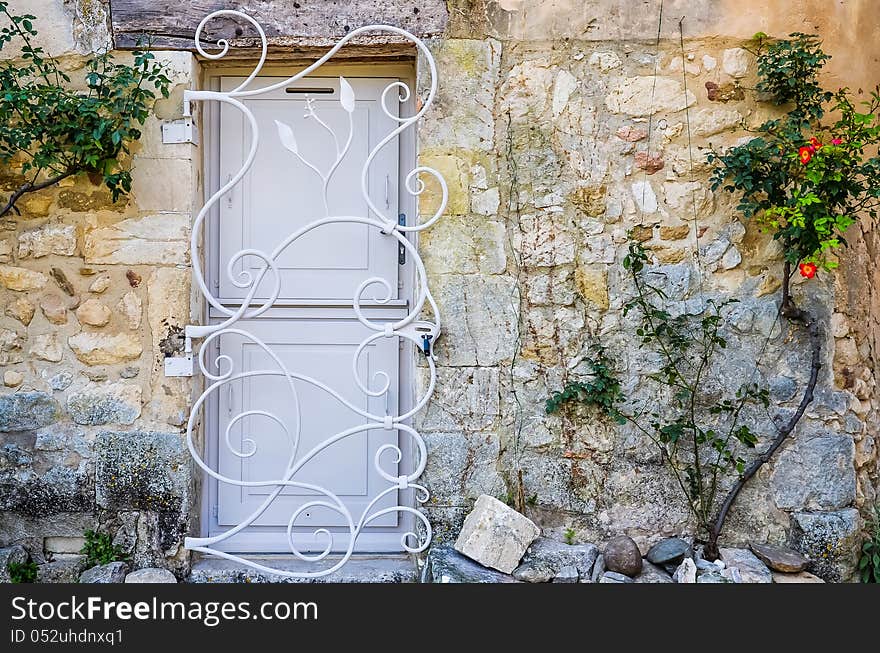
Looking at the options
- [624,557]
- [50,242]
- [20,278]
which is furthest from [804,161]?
[20,278]

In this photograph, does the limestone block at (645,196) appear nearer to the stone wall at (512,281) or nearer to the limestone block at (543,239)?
the stone wall at (512,281)

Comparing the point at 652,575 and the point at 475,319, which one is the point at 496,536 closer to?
the point at 652,575

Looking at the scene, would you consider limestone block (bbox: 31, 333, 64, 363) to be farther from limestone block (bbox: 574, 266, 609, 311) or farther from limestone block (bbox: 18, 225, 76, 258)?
limestone block (bbox: 574, 266, 609, 311)

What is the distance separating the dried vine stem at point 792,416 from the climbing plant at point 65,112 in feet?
7.42

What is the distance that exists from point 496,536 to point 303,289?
3.76 ft

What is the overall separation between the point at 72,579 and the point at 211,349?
924 mm

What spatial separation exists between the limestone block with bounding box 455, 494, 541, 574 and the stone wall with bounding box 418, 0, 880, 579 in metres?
0.13

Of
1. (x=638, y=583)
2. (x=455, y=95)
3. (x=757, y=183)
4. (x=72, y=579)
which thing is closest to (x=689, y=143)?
(x=757, y=183)

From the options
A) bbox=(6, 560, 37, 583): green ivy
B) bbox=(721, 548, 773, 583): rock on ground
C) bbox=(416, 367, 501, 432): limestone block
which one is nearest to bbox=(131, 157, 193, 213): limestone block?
bbox=(416, 367, 501, 432): limestone block

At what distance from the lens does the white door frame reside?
310cm

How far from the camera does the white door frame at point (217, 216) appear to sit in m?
3.10

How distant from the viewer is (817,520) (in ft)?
9.49

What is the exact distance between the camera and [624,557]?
2.79 m
